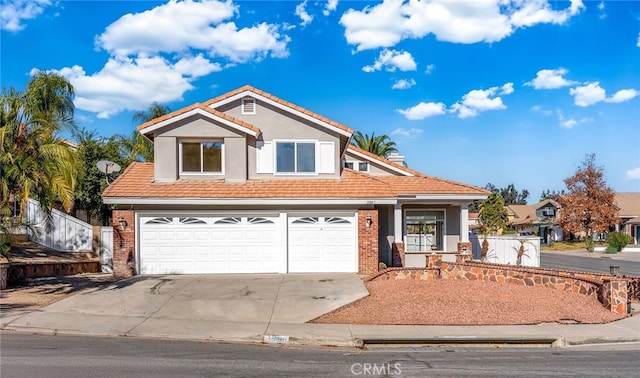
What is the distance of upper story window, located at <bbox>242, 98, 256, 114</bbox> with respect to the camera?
21016mm

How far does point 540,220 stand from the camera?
214ft

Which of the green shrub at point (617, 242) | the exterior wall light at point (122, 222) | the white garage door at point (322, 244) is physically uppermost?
the exterior wall light at point (122, 222)

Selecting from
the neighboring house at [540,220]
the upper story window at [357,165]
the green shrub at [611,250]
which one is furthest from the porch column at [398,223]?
the neighboring house at [540,220]

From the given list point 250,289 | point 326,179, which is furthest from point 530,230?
point 250,289

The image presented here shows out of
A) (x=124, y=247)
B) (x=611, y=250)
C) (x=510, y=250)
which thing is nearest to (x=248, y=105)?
(x=124, y=247)

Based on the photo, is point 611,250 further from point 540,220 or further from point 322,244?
point 322,244

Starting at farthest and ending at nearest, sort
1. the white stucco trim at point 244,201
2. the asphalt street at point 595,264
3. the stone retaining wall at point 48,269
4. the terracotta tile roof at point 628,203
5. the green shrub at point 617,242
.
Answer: the terracotta tile roof at point 628,203, the green shrub at point 617,242, the asphalt street at point 595,264, the white stucco trim at point 244,201, the stone retaining wall at point 48,269

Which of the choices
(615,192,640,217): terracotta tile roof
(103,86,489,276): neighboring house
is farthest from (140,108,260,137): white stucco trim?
(615,192,640,217): terracotta tile roof

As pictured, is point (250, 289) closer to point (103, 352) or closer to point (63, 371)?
point (103, 352)

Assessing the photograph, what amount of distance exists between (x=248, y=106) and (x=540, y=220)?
177 ft

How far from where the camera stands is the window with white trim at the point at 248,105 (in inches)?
827

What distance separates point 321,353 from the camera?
9.72m

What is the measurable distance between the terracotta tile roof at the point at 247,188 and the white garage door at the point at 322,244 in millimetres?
954

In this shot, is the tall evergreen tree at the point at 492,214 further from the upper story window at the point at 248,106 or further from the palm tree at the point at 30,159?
the palm tree at the point at 30,159
